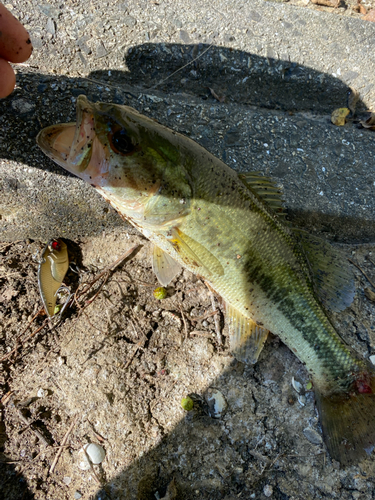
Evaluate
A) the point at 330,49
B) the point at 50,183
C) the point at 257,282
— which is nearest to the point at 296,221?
the point at 257,282

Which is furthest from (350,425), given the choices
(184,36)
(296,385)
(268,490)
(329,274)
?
(184,36)

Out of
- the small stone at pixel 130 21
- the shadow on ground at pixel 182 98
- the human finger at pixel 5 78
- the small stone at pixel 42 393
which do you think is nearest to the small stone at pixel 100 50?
the shadow on ground at pixel 182 98

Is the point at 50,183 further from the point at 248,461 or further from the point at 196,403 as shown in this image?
the point at 248,461

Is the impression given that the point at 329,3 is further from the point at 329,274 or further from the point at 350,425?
the point at 350,425

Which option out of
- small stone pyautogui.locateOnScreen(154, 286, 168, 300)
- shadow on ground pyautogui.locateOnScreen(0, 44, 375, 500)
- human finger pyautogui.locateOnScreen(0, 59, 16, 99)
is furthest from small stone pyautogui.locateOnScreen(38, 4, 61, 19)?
small stone pyautogui.locateOnScreen(154, 286, 168, 300)

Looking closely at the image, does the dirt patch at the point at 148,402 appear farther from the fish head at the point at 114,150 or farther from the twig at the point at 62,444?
the fish head at the point at 114,150

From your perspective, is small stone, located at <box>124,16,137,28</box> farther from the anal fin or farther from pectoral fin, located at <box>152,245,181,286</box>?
the anal fin
